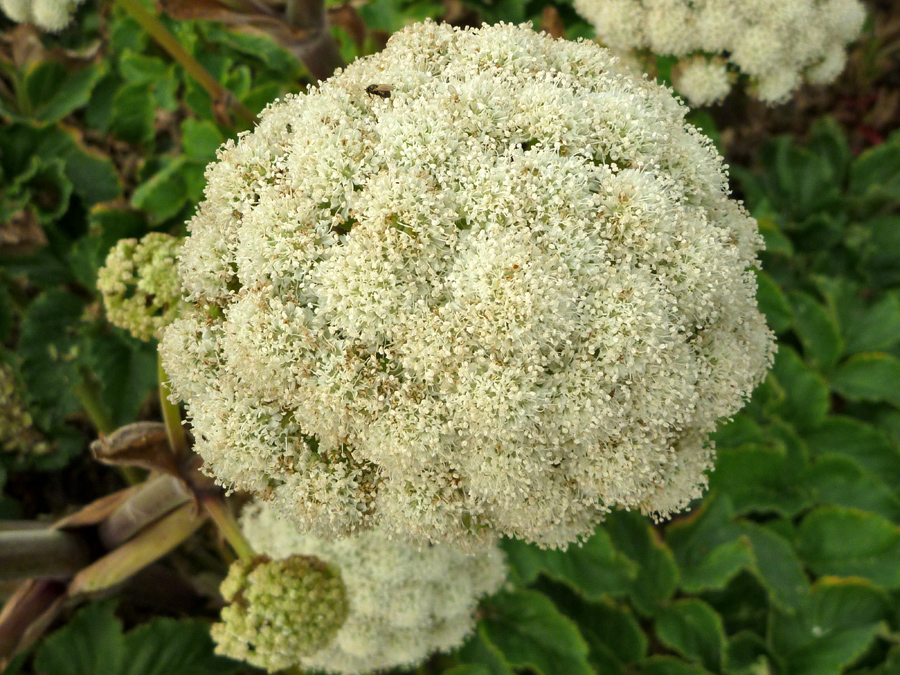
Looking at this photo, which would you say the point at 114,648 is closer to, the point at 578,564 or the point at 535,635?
the point at 535,635

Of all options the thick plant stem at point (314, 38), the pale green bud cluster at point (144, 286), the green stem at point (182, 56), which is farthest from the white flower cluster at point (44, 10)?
the pale green bud cluster at point (144, 286)

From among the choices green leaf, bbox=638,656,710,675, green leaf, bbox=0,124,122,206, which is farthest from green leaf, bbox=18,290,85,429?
green leaf, bbox=638,656,710,675

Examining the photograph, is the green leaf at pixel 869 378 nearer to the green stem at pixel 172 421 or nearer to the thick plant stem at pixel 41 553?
Result: the green stem at pixel 172 421

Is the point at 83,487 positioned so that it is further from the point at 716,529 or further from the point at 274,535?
the point at 716,529

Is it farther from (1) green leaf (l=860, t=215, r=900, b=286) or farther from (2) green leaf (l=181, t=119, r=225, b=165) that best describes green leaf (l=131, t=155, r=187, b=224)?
(1) green leaf (l=860, t=215, r=900, b=286)

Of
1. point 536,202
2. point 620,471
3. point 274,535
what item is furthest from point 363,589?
point 536,202

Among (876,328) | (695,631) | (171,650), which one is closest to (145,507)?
(171,650)
